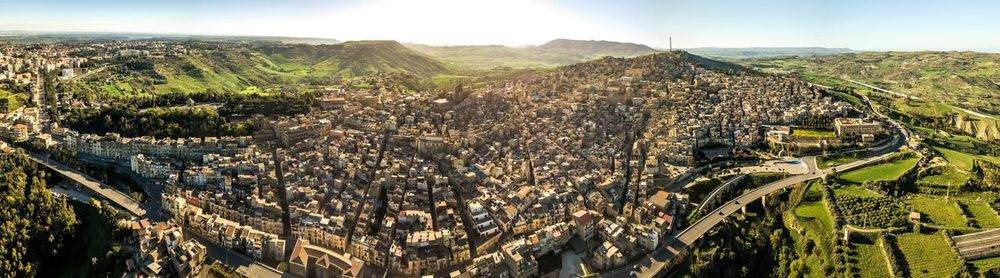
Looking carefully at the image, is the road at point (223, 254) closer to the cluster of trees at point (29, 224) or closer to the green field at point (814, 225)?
the cluster of trees at point (29, 224)

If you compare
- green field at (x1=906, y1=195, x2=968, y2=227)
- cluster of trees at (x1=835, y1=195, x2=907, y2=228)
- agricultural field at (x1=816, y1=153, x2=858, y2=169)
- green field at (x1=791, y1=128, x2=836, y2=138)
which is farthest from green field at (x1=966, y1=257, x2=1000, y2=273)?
green field at (x1=791, y1=128, x2=836, y2=138)

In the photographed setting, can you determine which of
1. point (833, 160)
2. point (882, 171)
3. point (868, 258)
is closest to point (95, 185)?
point (868, 258)

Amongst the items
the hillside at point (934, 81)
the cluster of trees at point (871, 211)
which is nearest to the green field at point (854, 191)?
the cluster of trees at point (871, 211)

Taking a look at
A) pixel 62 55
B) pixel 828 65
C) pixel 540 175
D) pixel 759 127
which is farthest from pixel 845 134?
pixel 62 55

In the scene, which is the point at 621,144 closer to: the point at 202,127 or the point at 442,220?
the point at 442,220

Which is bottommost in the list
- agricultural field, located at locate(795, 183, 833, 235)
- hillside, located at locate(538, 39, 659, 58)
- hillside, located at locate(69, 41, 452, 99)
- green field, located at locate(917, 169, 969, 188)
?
agricultural field, located at locate(795, 183, 833, 235)

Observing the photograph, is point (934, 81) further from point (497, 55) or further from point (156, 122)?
point (497, 55)

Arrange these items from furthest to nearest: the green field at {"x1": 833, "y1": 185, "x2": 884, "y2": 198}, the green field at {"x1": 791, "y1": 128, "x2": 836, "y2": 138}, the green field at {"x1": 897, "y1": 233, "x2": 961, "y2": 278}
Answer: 1. the green field at {"x1": 791, "y1": 128, "x2": 836, "y2": 138}
2. the green field at {"x1": 833, "y1": 185, "x2": 884, "y2": 198}
3. the green field at {"x1": 897, "y1": 233, "x2": 961, "y2": 278}

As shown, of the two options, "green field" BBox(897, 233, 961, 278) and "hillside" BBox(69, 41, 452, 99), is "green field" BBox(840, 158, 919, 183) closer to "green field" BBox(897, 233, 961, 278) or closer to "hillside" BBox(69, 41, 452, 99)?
"green field" BBox(897, 233, 961, 278)
